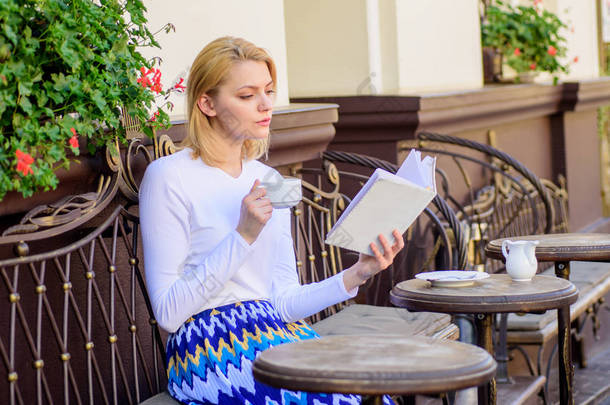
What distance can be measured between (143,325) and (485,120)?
3595mm

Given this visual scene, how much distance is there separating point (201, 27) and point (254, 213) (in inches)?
60.2

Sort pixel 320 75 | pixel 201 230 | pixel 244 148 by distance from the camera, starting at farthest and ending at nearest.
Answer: pixel 320 75
pixel 244 148
pixel 201 230

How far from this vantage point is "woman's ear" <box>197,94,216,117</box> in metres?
2.86

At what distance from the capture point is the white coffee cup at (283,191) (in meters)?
2.57

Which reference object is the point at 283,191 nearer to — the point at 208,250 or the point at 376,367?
the point at 208,250

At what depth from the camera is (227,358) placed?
2.62m

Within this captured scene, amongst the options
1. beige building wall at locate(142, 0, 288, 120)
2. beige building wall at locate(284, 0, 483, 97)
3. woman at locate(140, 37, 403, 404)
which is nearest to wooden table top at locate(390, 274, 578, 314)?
woman at locate(140, 37, 403, 404)

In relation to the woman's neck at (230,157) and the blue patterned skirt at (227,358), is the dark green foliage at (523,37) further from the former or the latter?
the blue patterned skirt at (227,358)

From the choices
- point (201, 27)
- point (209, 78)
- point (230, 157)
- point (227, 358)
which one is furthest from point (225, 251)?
point (201, 27)

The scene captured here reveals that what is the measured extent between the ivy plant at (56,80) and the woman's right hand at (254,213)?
1.30ft

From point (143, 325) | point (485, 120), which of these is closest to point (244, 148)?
point (143, 325)

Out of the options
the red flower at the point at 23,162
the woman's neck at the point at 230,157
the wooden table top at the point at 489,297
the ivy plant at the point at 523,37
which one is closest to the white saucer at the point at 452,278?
the wooden table top at the point at 489,297

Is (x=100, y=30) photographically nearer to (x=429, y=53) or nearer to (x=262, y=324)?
(x=262, y=324)

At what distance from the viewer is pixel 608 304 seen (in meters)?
7.53
